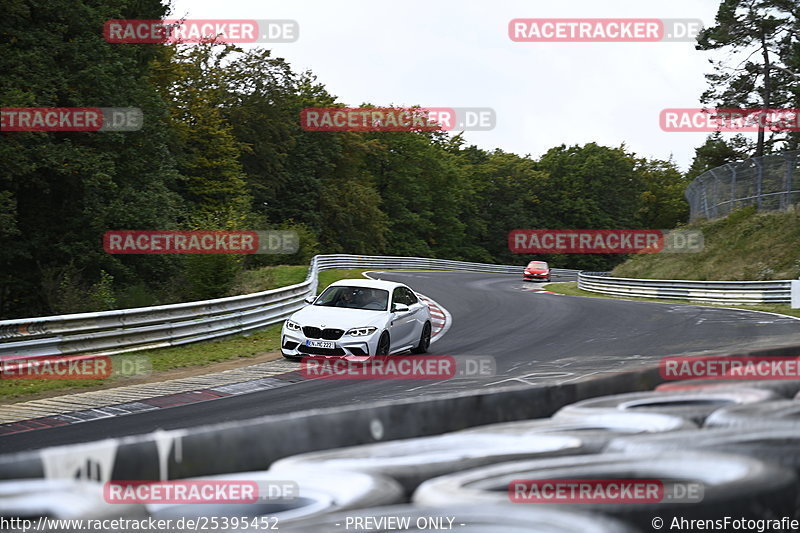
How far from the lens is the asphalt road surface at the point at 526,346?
9.55 metres

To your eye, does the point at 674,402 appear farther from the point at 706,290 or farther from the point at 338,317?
the point at 706,290

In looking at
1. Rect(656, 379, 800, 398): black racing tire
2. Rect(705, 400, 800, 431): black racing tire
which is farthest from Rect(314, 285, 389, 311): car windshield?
Rect(705, 400, 800, 431): black racing tire

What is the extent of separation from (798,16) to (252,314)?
40.4 m

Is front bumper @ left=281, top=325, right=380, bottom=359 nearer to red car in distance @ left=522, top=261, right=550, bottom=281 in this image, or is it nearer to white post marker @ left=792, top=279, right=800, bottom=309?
white post marker @ left=792, top=279, right=800, bottom=309

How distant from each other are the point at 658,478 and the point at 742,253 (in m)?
39.4

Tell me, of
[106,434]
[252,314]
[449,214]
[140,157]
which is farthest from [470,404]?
[449,214]

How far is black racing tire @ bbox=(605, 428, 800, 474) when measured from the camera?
10.3 feet

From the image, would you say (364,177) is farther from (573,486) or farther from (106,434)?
(573,486)

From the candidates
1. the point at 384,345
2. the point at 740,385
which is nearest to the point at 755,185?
the point at 384,345

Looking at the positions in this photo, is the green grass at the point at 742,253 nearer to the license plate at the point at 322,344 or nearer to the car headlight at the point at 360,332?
the car headlight at the point at 360,332

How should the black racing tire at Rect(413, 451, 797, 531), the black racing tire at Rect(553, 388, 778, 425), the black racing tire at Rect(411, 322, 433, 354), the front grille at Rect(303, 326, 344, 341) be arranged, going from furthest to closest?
1. the black racing tire at Rect(411, 322, 433, 354)
2. the front grille at Rect(303, 326, 344, 341)
3. the black racing tire at Rect(553, 388, 778, 425)
4. the black racing tire at Rect(413, 451, 797, 531)

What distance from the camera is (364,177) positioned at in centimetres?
8481

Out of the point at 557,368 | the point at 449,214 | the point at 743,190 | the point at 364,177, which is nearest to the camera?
the point at 557,368

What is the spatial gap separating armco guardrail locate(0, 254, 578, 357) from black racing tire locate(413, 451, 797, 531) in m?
10.9
